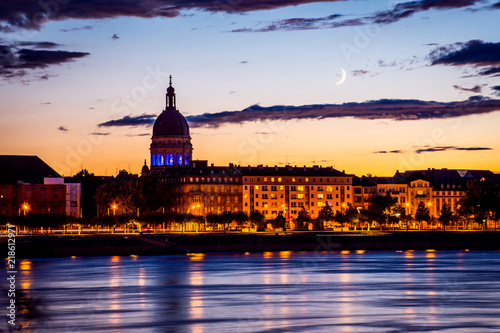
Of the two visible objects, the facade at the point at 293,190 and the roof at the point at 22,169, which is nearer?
the roof at the point at 22,169

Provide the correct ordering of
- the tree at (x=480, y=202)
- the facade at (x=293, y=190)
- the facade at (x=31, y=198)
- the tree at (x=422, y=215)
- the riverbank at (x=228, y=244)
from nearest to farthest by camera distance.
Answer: the riverbank at (x=228, y=244)
the facade at (x=31, y=198)
the tree at (x=480, y=202)
the tree at (x=422, y=215)
the facade at (x=293, y=190)

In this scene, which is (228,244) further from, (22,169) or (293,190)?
(293,190)

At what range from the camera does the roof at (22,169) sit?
128875mm

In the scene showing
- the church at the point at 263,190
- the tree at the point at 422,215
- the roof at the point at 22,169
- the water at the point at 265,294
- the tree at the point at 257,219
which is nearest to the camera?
the water at the point at 265,294

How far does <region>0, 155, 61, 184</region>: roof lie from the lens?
129 m

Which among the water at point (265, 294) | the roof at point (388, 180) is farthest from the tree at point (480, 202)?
the water at point (265, 294)

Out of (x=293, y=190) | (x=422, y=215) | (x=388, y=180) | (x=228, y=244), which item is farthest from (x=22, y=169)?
(x=388, y=180)

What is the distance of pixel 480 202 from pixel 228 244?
208 feet

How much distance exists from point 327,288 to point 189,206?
4154 inches

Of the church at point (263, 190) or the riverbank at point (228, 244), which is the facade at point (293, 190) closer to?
the church at point (263, 190)

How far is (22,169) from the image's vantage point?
13062 cm

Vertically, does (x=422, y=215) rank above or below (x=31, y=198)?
below

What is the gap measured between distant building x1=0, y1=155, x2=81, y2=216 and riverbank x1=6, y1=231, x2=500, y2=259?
26331 mm

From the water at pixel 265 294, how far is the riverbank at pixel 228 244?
542 cm
